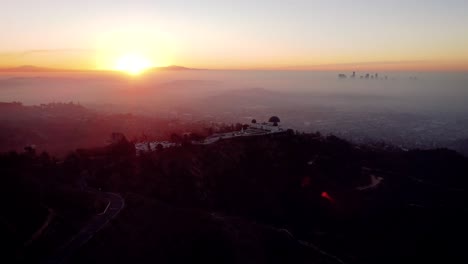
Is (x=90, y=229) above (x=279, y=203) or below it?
above

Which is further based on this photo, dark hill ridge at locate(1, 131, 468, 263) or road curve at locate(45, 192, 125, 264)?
dark hill ridge at locate(1, 131, 468, 263)

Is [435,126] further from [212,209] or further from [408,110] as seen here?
[212,209]

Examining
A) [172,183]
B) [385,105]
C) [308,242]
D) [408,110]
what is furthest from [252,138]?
[385,105]

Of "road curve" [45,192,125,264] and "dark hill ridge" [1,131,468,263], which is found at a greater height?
"road curve" [45,192,125,264]

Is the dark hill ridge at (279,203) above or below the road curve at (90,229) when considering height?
below

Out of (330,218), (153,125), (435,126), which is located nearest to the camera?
(330,218)
